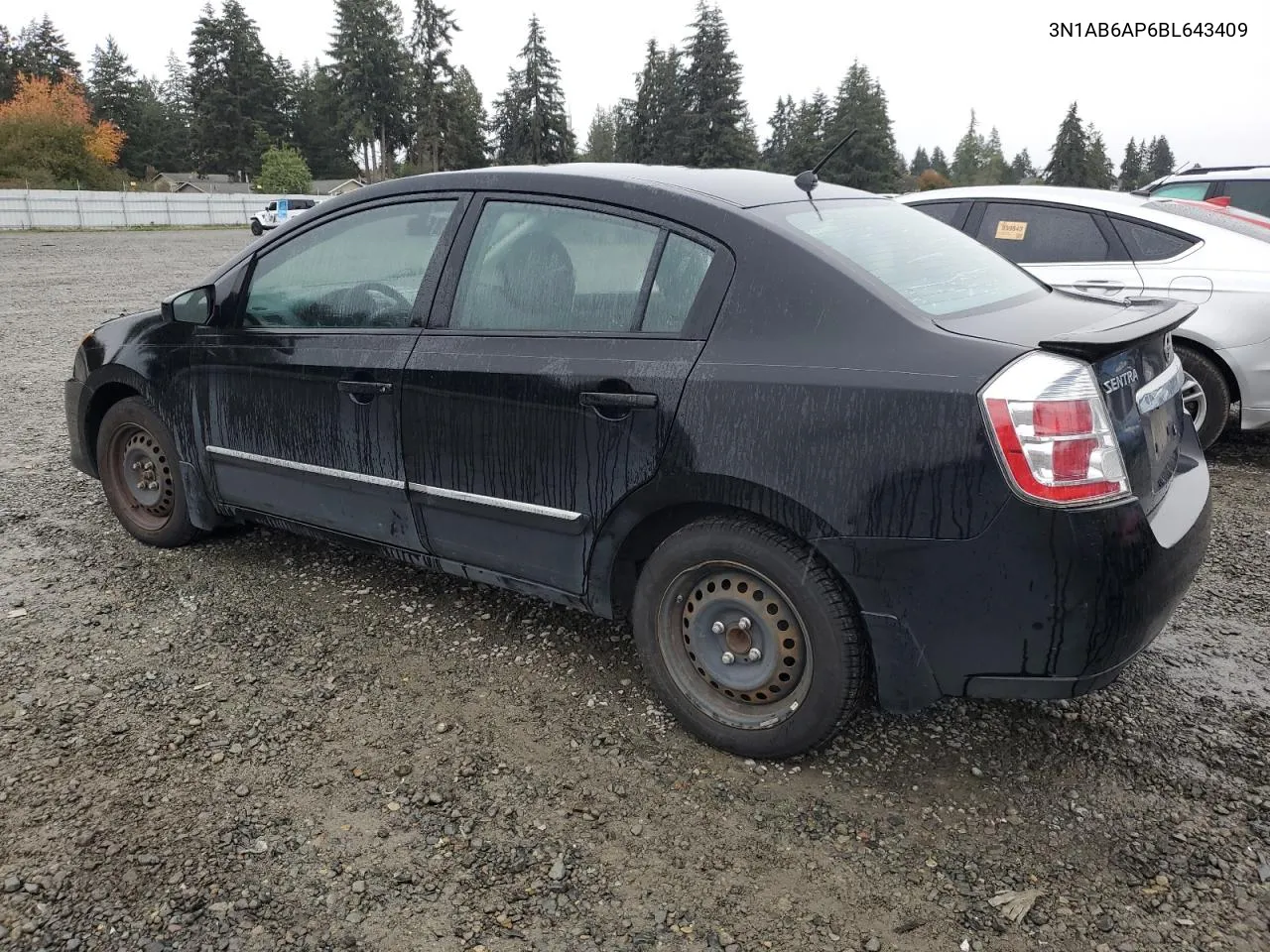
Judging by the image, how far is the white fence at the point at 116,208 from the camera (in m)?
38.8

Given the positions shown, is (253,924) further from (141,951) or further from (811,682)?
(811,682)

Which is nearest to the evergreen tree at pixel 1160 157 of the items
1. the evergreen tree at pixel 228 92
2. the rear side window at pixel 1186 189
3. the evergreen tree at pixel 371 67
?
the evergreen tree at pixel 371 67

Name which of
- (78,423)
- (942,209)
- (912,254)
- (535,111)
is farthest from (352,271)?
(535,111)

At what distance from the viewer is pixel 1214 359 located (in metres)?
5.68

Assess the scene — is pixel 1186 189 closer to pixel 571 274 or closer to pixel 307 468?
pixel 571 274

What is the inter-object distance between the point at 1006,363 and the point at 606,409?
3.64 feet

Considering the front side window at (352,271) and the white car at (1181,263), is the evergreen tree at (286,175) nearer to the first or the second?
the white car at (1181,263)

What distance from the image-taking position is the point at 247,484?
3.96 meters

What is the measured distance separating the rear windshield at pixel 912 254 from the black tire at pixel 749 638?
2.64 ft

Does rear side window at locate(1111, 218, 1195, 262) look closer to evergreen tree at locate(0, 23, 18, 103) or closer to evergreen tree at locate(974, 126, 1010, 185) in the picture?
evergreen tree at locate(0, 23, 18, 103)

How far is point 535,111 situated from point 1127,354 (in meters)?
86.1

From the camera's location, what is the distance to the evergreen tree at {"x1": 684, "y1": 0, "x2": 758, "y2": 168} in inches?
2677

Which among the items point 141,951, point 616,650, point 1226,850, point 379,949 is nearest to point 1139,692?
point 1226,850

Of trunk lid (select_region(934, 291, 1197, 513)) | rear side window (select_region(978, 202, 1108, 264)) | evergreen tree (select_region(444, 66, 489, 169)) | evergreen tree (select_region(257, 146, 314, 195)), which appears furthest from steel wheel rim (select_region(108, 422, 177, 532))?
evergreen tree (select_region(444, 66, 489, 169))
